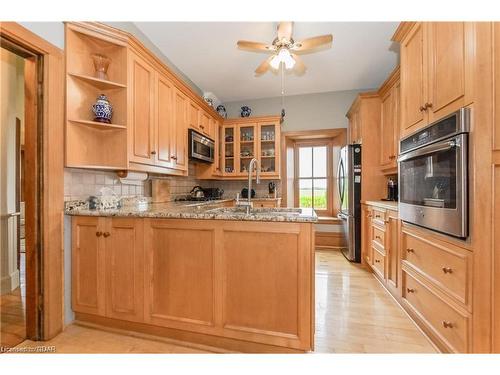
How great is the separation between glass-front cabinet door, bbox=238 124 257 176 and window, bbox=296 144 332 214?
1.00m

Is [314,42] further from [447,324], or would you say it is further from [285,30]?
[447,324]

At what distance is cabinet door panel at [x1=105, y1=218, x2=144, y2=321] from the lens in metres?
1.64

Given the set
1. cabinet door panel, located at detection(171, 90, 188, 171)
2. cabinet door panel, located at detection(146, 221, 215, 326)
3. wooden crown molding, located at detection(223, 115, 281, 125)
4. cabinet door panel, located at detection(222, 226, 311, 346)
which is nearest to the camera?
cabinet door panel, located at detection(222, 226, 311, 346)

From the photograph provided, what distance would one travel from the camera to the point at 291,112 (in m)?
4.36

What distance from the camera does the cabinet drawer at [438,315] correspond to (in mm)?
1312

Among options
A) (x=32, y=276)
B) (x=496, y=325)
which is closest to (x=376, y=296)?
(x=496, y=325)

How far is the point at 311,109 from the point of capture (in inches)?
168

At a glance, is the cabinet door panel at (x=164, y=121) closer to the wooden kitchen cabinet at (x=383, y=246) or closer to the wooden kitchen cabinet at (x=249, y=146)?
the wooden kitchen cabinet at (x=249, y=146)

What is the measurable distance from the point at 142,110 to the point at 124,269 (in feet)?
4.57

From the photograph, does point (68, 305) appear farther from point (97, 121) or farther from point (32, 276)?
point (97, 121)

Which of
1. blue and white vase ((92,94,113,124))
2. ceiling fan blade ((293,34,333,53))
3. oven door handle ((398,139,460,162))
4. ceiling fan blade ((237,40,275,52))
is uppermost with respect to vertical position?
ceiling fan blade ((237,40,275,52))

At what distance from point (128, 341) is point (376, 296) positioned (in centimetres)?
221

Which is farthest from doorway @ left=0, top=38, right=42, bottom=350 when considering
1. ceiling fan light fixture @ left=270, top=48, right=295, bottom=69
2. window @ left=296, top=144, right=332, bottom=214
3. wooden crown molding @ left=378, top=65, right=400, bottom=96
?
window @ left=296, top=144, right=332, bottom=214

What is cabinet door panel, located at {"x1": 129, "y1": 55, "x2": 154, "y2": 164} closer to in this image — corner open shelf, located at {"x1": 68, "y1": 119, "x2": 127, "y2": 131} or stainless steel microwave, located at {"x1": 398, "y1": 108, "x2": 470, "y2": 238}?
corner open shelf, located at {"x1": 68, "y1": 119, "x2": 127, "y2": 131}
